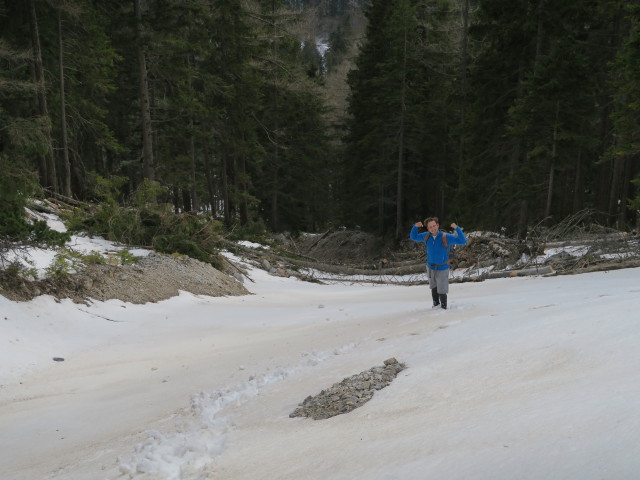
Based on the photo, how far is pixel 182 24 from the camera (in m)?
17.1

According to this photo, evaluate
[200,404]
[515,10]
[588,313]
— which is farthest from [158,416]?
[515,10]

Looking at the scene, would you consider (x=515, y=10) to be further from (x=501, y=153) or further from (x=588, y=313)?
(x=588, y=313)

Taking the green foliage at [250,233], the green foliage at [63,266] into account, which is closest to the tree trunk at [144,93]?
the green foliage at [250,233]

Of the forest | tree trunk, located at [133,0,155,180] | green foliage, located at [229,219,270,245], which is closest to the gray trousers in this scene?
the forest

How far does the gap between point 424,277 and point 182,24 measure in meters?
12.9

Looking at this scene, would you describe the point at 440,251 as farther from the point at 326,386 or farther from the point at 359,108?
the point at 359,108

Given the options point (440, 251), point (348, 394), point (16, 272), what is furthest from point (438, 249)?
point (16, 272)

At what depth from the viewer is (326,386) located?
3.75 m

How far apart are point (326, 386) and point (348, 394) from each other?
1.61 feet

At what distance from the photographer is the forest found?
603 inches

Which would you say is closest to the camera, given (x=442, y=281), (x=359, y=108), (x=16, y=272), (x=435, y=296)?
(x=16, y=272)

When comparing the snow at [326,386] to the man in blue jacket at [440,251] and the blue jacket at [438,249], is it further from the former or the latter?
the blue jacket at [438,249]

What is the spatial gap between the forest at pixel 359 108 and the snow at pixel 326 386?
8.48 ft

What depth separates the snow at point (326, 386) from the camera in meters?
1.99
